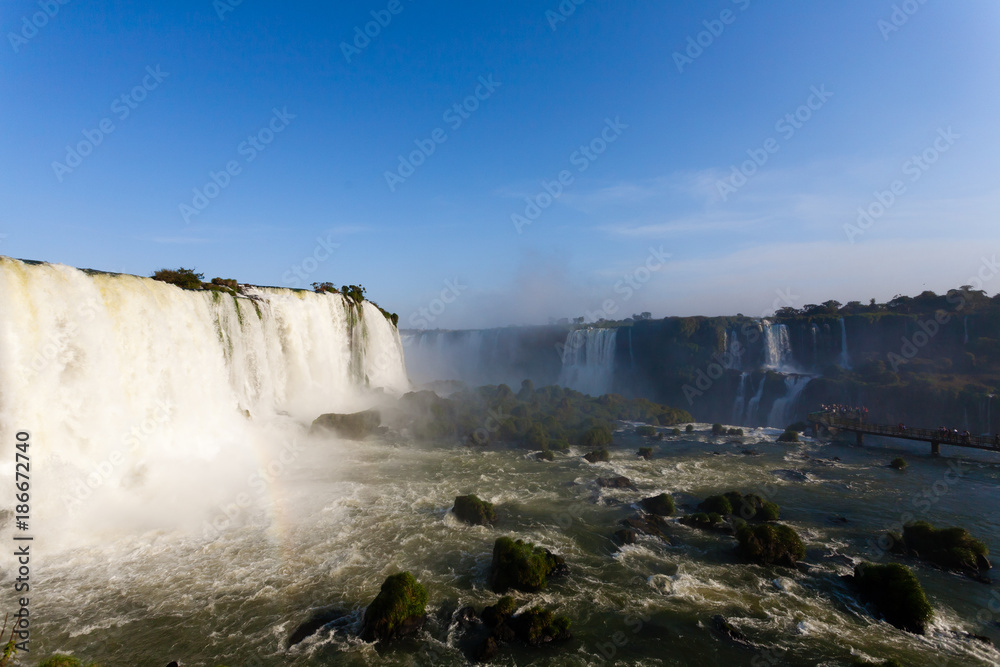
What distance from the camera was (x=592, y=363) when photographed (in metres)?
49.5

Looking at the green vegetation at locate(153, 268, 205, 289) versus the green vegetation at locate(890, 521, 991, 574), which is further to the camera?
the green vegetation at locate(153, 268, 205, 289)

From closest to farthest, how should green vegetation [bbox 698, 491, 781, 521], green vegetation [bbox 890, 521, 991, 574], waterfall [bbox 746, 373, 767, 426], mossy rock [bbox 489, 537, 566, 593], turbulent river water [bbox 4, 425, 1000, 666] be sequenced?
1. turbulent river water [bbox 4, 425, 1000, 666]
2. mossy rock [bbox 489, 537, 566, 593]
3. green vegetation [bbox 890, 521, 991, 574]
4. green vegetation [bbox 698, 491, 781, 521]
5. waterfall [bbox 746, 373, 767, 426]

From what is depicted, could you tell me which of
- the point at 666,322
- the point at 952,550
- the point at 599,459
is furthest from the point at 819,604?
the point at 666,322

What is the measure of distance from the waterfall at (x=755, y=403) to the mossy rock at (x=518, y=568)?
33564 mm

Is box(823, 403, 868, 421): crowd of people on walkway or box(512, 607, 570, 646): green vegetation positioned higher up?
box(512, 607, 570, 646): green vegetation

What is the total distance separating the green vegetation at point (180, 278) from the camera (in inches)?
820

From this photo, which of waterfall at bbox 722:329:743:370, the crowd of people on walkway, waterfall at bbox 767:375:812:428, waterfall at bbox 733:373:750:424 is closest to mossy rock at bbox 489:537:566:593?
the crowd of people on walkway

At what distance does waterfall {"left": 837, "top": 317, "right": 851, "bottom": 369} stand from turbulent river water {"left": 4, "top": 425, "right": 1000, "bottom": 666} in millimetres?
24151

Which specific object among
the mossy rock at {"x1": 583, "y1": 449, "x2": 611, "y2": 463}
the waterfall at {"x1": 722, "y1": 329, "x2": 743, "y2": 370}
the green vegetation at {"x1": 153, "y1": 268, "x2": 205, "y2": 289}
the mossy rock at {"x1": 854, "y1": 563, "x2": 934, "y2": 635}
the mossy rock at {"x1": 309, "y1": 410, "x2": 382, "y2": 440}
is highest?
the green vegetation at {"x1": 153, "y1": 268, "x2": 205, "y2": 289}

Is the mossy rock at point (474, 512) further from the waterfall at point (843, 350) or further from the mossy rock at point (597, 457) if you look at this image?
the waterfall at point (843, 350)

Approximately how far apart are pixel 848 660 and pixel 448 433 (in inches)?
812

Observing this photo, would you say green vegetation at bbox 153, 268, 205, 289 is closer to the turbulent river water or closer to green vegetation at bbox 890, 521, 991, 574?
the turbulent river water

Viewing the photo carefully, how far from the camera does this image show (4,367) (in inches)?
464

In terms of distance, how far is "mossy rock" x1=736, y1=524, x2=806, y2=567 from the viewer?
38.9 ft
